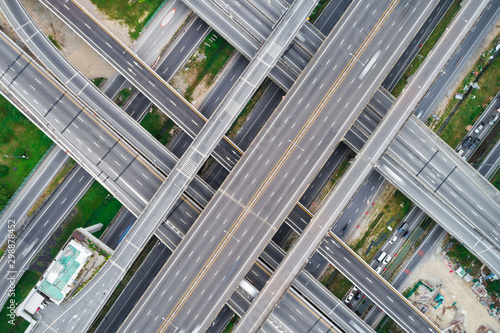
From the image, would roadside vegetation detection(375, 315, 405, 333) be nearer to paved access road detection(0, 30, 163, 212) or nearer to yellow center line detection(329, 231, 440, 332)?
yellow center line detection(329, 231, 440, 332)

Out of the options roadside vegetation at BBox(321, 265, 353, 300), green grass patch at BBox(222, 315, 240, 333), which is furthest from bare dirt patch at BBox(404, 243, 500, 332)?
green grass patch at BBox(222, 315, 240, 333)

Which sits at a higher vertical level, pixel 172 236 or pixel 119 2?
pixel 119 2

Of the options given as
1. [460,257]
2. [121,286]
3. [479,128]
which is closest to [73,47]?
[121,286]

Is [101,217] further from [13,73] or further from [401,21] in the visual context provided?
[401,21]

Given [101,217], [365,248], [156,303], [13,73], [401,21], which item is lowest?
[156,303]

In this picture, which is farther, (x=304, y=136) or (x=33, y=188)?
(x=33, y=188)

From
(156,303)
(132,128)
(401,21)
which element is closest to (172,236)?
(156,303)

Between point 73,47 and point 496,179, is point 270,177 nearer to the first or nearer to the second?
point 496,179
